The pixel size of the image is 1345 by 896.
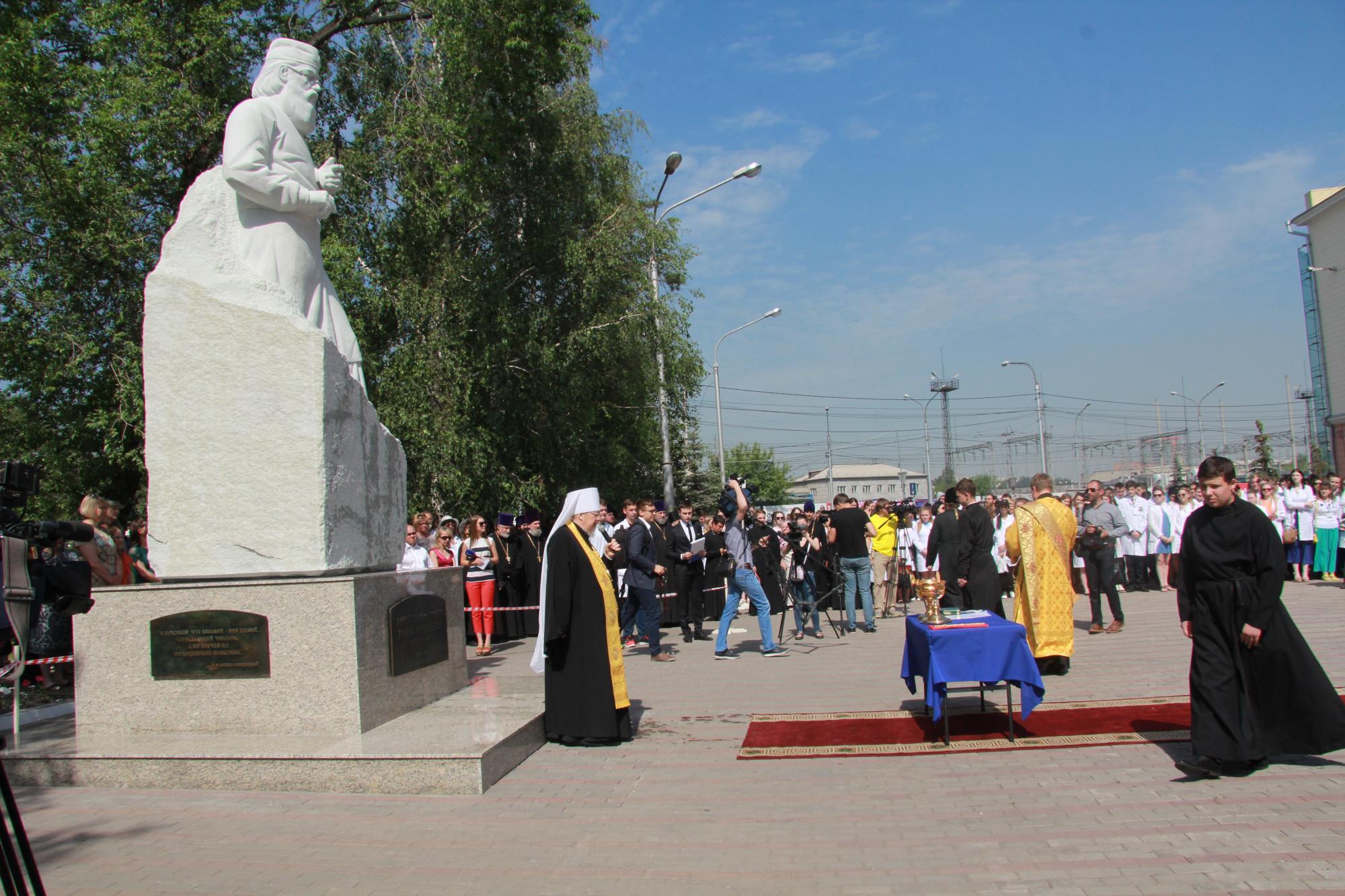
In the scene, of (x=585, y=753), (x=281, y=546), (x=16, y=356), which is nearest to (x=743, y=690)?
(x=585, y=753)

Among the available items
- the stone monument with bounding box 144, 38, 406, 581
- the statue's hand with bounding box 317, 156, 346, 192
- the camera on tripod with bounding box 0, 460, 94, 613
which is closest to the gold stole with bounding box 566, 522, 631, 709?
the stone monument with bounding box 144, 38, 406, 581

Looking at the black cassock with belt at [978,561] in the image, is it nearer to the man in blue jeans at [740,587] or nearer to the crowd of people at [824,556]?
the crowd of people at [824,556]

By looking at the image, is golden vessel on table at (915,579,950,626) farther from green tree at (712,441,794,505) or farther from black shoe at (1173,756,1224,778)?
green tree at (712,441,794,505)

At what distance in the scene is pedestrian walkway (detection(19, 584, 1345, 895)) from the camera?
4258mm

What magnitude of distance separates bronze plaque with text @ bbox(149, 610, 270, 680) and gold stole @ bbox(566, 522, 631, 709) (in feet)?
7.38

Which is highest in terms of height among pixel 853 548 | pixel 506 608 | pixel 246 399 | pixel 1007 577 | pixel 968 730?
pixel 246 399

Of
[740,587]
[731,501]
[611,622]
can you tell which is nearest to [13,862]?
[611,622]

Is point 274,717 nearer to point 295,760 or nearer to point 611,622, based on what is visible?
point 295,760

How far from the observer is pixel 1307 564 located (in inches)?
676

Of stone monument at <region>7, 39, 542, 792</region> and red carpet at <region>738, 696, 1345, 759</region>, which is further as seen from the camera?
red carpet at <region>738, 696, 1345, 759</region>

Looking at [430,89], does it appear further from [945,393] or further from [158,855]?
[945,393]

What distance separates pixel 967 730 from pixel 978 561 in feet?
10.5

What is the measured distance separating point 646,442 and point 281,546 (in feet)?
66.4

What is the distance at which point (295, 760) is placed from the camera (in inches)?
227
